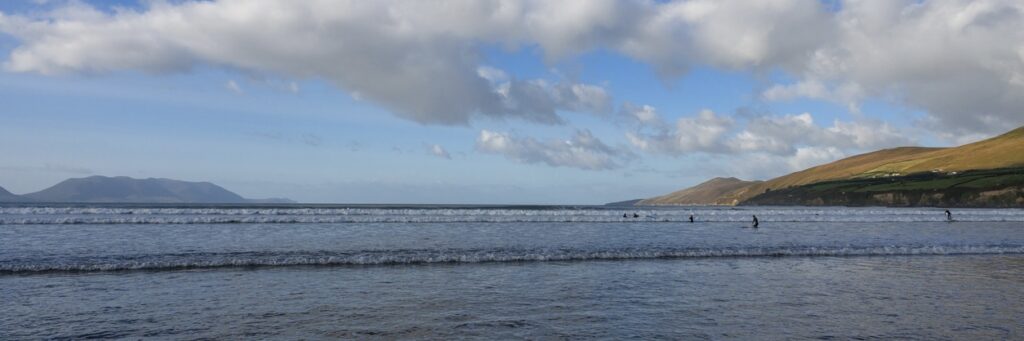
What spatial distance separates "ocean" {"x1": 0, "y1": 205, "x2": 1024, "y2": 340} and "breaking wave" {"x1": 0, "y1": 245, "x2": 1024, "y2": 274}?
0.35 ft

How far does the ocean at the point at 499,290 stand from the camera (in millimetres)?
11250

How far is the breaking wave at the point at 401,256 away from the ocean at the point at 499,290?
107 mm

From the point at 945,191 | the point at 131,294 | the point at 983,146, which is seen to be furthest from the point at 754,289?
the point at 983,146

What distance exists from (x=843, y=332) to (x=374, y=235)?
2682 cm

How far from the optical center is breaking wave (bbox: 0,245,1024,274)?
1948cm

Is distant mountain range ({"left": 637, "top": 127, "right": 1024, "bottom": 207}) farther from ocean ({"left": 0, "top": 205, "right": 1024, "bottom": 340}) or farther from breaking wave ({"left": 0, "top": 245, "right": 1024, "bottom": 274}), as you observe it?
ocean ({"left": 0, "top": 205, "right": 1024, "bottom": 340})

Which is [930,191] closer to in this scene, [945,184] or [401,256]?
[945,184]

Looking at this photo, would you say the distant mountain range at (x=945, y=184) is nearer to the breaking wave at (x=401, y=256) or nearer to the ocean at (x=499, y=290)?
the breaking wave at (x=401, y=256)

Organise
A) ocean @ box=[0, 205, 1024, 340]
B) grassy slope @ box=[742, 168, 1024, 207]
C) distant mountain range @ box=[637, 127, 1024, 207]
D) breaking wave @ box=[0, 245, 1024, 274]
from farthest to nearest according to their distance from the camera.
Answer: distant mountain range @ box=[637, 127, 1024, 207] < grassy slope @ box=[742, 168, 1024, 207] < breaking wave @ box=[0, 245, 1024, 274] < ocean @ box=[0, 205, 1024, 340]

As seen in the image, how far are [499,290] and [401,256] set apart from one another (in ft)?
26.2

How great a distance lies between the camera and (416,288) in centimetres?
1570

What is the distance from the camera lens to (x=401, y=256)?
22438 millimetres

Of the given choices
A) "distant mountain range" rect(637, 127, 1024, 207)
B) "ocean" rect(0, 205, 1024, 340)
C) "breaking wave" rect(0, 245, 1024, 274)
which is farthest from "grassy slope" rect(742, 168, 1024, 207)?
"breaking wave" rect(0, 245, 1024, 274)

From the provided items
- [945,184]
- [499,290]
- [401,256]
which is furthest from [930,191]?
[499,290]
